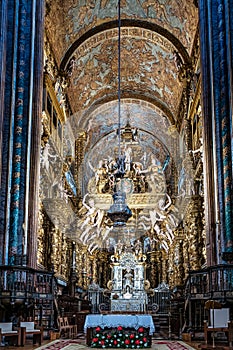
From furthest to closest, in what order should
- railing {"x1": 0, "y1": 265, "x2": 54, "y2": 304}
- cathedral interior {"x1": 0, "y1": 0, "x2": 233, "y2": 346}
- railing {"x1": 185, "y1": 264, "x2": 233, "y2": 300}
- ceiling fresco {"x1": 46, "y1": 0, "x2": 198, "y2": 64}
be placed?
ceiling fresco {"x1": 46, "y1": 0, "x2": 198, "y2": 64}, cathedral interior {"x1": 0, "y1": 0, "x2": 233, "y2": 346}, railing {"x1": 185, "y1": 264, "x2": 233, "y2": 300}, railing {"x1": 0, "y1": 265, "x2": 54, "y2": 304}

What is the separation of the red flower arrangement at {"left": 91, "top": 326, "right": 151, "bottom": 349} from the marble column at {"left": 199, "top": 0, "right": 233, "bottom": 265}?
10.4ft

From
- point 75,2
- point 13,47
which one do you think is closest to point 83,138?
point 75,2

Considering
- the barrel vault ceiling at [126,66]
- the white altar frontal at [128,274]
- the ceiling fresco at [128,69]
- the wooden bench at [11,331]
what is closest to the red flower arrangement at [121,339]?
the wooden bench at [11,331]

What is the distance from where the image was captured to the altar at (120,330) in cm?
1058

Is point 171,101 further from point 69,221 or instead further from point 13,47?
point 13,47

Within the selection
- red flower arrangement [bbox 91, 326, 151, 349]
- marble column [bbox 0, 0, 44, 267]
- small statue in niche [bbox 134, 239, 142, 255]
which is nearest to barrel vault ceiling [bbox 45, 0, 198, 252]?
small statue in niche [bbox 134, 239, 142, 255]

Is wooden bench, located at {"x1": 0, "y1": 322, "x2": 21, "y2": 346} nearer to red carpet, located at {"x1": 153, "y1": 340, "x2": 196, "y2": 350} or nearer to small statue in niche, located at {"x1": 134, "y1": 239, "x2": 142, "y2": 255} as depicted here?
red carpet, located at {"x1": 153, "y1": 340, "x2": 196, "y2": 350}

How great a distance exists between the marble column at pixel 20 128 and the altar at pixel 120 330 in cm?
249

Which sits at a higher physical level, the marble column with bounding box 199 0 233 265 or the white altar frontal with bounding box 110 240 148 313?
the marble column with bounding box 199 0 233 265

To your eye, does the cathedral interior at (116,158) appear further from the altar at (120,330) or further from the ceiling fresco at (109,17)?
the altar at (120,330)

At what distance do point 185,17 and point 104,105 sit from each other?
8796mm

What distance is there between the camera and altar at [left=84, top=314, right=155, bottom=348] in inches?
416

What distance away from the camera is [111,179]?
2973 centimetres

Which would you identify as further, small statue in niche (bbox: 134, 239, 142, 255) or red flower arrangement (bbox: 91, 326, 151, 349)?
small statue in niche (bbox: 134, 239, 142, 255)
